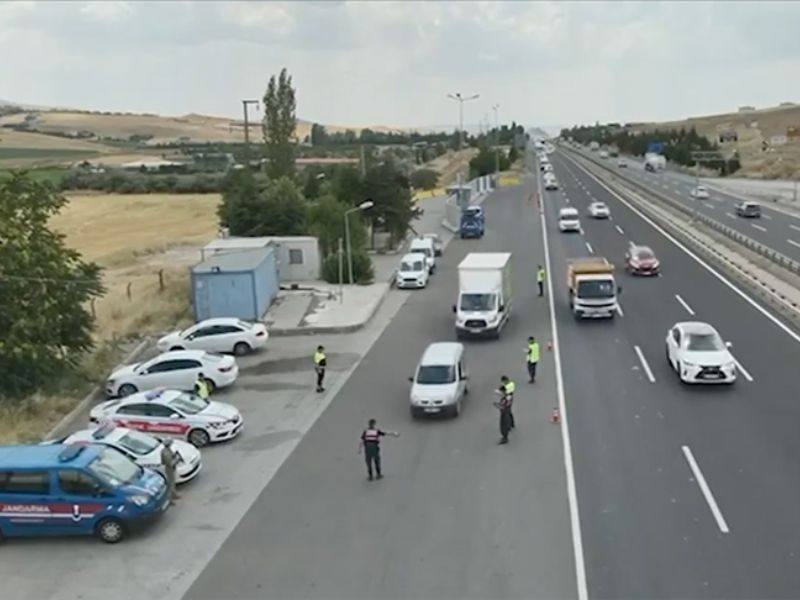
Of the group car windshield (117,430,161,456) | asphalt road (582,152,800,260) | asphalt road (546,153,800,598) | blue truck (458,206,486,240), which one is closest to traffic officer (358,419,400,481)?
asphalt road (546,153,800,598)

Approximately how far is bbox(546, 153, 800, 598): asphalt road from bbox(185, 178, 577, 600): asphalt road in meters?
0.74

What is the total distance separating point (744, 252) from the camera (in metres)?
47.9

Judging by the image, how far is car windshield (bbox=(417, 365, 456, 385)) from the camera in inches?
943

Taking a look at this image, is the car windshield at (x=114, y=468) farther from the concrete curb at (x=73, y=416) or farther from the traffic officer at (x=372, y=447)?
the concrete curb at (x=73, y=416)

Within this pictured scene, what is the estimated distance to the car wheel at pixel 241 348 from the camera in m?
31.8

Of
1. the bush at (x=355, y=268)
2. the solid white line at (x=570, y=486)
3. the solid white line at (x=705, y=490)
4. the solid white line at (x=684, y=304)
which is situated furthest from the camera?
the bush at (x=355, y=268)

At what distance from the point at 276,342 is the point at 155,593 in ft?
62.3

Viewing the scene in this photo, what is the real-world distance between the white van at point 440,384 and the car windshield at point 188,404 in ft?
16.1

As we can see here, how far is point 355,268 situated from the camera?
44.0m

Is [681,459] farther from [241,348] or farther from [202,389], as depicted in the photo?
[241,348]

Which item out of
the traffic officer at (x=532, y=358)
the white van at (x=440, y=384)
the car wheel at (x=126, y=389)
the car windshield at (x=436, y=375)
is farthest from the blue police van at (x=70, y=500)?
the traffic officer at (x=532, y=358)

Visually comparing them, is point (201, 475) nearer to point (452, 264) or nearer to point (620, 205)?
point (452, 264)

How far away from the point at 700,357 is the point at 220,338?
48.7 ft

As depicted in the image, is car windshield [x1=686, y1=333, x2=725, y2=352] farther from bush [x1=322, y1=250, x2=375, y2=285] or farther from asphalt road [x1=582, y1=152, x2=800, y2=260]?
asphalt road [x1=582, y1=152, x2=800, y2=260]
